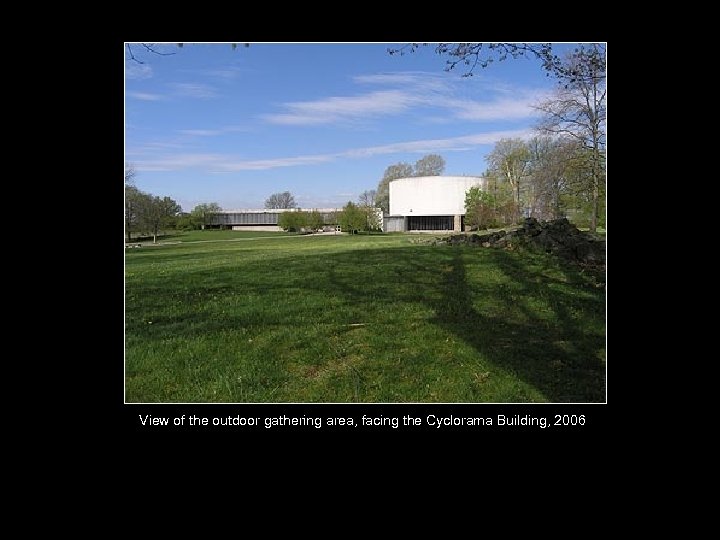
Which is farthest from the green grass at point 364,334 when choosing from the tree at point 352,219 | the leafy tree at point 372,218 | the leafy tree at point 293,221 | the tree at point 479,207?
the tree at point 352,219

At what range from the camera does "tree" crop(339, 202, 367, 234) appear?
18.1 m

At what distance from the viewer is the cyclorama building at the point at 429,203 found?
13414mm

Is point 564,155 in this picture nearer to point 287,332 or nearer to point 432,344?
point 432,344

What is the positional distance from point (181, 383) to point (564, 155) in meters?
8.78

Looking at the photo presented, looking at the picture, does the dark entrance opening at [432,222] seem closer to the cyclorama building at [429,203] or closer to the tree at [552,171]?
the cyclorama building at [429,203]

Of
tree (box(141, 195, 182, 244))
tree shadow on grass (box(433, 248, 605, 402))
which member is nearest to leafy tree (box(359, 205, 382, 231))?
tree shadow on grass (box(433, 248, 605, 402))

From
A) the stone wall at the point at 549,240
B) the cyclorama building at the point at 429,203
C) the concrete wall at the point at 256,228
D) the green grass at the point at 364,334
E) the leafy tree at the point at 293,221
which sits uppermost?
the cyclorama building at the point at 429,203

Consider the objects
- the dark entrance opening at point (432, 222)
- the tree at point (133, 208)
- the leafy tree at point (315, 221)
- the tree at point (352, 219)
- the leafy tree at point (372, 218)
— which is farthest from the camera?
the leafy tree at point (315, 221)

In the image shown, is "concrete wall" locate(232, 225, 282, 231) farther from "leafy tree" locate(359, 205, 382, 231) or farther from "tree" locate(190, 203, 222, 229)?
"leafy tree" locate(359, 205, 382, 231)

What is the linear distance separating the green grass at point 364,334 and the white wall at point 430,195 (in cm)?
450

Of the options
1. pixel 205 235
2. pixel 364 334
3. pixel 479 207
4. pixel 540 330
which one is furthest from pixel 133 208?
pixel 479 207

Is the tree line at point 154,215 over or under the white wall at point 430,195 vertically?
under
